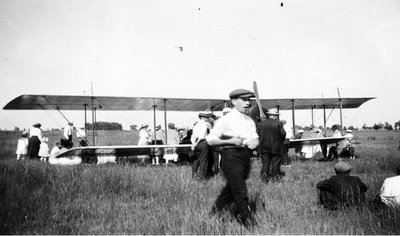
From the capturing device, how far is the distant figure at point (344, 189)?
4145mm

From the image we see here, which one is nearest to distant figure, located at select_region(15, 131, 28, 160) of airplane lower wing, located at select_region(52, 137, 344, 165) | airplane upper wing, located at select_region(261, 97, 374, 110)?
airplane lower wing, located at select_region(52, 137, 344, 165)

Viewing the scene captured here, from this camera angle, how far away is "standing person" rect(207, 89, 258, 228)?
3.49 metres

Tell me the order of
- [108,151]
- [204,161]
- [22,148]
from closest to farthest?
1. [204,161]
2. [108,151]
3. [22,148]

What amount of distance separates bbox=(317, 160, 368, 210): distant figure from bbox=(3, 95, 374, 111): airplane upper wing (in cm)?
1064

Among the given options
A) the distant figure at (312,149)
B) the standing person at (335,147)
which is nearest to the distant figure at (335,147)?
the standing person at (335,147)

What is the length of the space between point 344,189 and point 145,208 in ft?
9.97

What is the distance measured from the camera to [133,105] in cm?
1606

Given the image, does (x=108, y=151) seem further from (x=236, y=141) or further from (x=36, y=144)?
(x=236, y=141)

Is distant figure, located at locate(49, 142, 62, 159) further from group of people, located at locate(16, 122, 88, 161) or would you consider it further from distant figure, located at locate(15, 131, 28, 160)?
distant figure, located at locate(15, 131, 28, 160)

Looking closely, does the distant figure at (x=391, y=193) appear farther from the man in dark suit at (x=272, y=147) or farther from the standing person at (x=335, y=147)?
the standing person at (x=335, y=147)

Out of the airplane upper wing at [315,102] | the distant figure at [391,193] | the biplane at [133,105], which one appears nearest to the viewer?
the distant figure at [391,193]

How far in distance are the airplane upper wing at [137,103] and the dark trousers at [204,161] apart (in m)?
6.45

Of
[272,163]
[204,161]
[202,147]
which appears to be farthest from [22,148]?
[272,163]

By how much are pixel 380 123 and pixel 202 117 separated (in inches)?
4834
